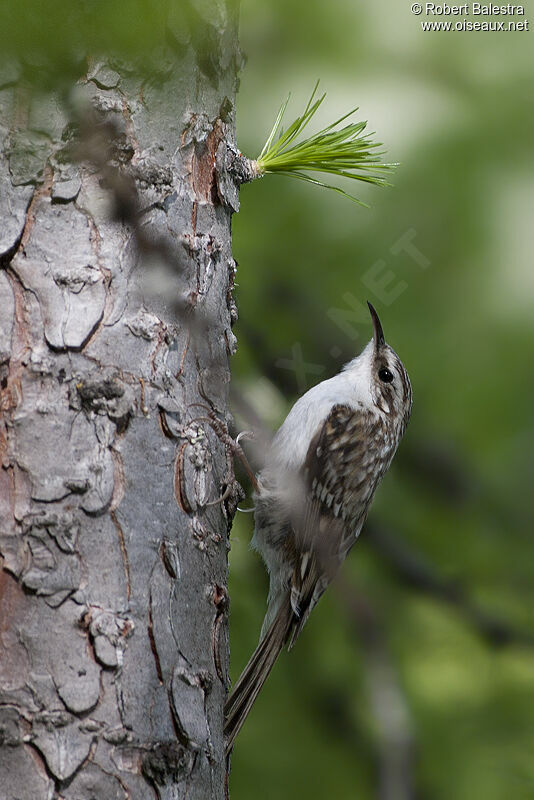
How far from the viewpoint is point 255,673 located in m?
2.40

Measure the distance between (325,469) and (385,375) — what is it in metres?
0.41

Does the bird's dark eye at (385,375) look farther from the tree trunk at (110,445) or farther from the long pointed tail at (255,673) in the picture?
the tree trunk at (110,445)

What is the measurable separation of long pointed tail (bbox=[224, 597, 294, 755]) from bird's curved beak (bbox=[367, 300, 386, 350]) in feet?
3.07

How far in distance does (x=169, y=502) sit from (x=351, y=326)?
185 cm

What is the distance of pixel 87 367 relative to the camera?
151 cm

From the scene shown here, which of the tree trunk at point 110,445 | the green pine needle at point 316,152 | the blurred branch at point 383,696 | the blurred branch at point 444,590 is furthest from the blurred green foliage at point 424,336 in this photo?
the blurred branch at point 383,696

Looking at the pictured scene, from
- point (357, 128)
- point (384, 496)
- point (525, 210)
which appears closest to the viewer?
point (357, 128)

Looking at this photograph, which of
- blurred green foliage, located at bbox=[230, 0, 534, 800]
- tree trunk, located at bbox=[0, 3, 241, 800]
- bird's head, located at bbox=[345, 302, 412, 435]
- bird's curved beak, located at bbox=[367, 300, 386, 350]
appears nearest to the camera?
tree trunk, located at bbox=[0, 3, 241, 800]

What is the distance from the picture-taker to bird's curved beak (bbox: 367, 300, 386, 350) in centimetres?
286

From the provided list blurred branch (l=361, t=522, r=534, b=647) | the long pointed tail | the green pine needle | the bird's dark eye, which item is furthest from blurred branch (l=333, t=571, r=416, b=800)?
the bird's dark eye

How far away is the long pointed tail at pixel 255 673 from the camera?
7.11 ft

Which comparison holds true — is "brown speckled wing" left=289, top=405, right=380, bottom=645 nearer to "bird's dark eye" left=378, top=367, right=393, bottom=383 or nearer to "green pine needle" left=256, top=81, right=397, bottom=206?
"bird's dark eye" left=378, top=367, right=393, bottom=383

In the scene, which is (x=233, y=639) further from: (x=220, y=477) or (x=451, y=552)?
(x=220, y=477)

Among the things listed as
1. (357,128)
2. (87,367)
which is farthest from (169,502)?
(357,128)
